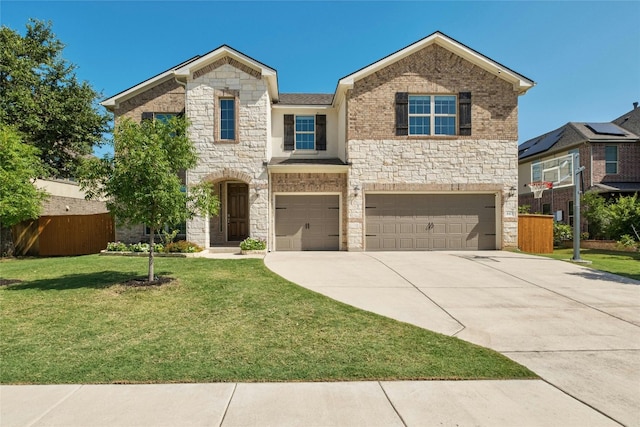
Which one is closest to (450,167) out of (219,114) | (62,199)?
(219,114)

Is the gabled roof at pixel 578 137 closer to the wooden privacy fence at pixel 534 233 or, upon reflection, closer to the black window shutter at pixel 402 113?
the wooden privacy fence at pixel 534 233

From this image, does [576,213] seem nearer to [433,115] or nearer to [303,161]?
[433,115]

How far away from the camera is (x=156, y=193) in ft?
22.6

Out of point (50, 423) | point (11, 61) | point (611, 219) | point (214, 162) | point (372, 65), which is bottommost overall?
point (50, 423)

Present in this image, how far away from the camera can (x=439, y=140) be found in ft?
46.1

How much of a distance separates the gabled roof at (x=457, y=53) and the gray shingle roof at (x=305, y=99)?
2769mm

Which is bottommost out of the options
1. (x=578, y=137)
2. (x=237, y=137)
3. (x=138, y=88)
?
(x=237, y=137)

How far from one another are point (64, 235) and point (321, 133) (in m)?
13.1

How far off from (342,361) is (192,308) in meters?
3.38

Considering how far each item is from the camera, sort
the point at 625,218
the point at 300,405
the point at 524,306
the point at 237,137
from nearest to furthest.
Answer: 1. the point at 300,405
2. the point at 524,306
3. the point at 237,137
4. the point at 625,218

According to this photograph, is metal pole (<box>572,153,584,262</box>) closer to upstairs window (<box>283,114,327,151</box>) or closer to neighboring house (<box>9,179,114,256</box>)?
upstairs window (<box>283,114,327,151</box>)

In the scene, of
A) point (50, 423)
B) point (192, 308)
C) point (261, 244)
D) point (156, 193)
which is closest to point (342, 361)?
point (50, 423)

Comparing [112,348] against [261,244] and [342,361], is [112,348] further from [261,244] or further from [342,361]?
[261,244]

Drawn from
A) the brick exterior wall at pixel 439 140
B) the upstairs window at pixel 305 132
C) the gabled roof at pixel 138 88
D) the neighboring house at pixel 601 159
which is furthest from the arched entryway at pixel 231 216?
the neighboring house at pixel 601 159
